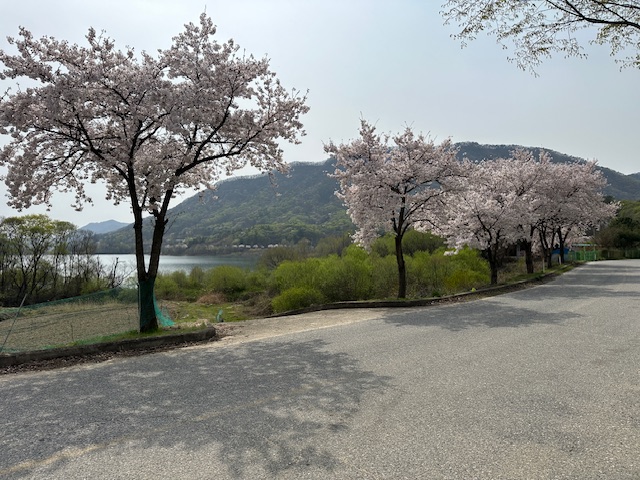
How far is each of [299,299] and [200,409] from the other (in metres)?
15.9

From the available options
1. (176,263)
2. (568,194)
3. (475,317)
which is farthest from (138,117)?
(176,263)

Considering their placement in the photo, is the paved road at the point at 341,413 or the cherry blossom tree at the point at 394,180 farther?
the cherry blossom tree at the point at 394,180

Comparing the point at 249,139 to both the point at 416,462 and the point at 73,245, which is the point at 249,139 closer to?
the point at 416,462

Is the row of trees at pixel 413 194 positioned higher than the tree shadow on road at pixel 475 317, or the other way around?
the row of trees at pixel 413 194

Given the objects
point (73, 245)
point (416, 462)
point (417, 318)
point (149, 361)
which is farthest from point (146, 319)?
point (73, 245)

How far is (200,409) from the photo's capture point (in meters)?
5.13

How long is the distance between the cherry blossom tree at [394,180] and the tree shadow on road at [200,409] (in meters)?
11.4

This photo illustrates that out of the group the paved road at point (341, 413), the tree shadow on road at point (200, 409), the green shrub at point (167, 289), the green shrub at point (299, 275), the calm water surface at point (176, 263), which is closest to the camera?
the paved road at point (341, 413)

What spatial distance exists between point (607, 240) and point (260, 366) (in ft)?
300

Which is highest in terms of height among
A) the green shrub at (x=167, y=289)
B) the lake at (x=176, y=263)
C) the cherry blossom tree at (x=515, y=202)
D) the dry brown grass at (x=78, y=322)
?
the cherry blossom tree at (x=515, y=202)

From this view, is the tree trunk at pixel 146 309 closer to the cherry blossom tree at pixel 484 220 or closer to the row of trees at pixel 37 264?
the cherry blossom tree at pixel 484 220

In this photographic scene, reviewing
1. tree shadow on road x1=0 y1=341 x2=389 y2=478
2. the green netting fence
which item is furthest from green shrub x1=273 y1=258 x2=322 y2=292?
tree shadow on road x1=0 y1=341 x2=389 y2=478

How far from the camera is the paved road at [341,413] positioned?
3721 millimetres

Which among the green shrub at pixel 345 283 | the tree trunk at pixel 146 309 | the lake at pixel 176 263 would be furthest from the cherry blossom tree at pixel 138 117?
the lake at pixel 176 263
